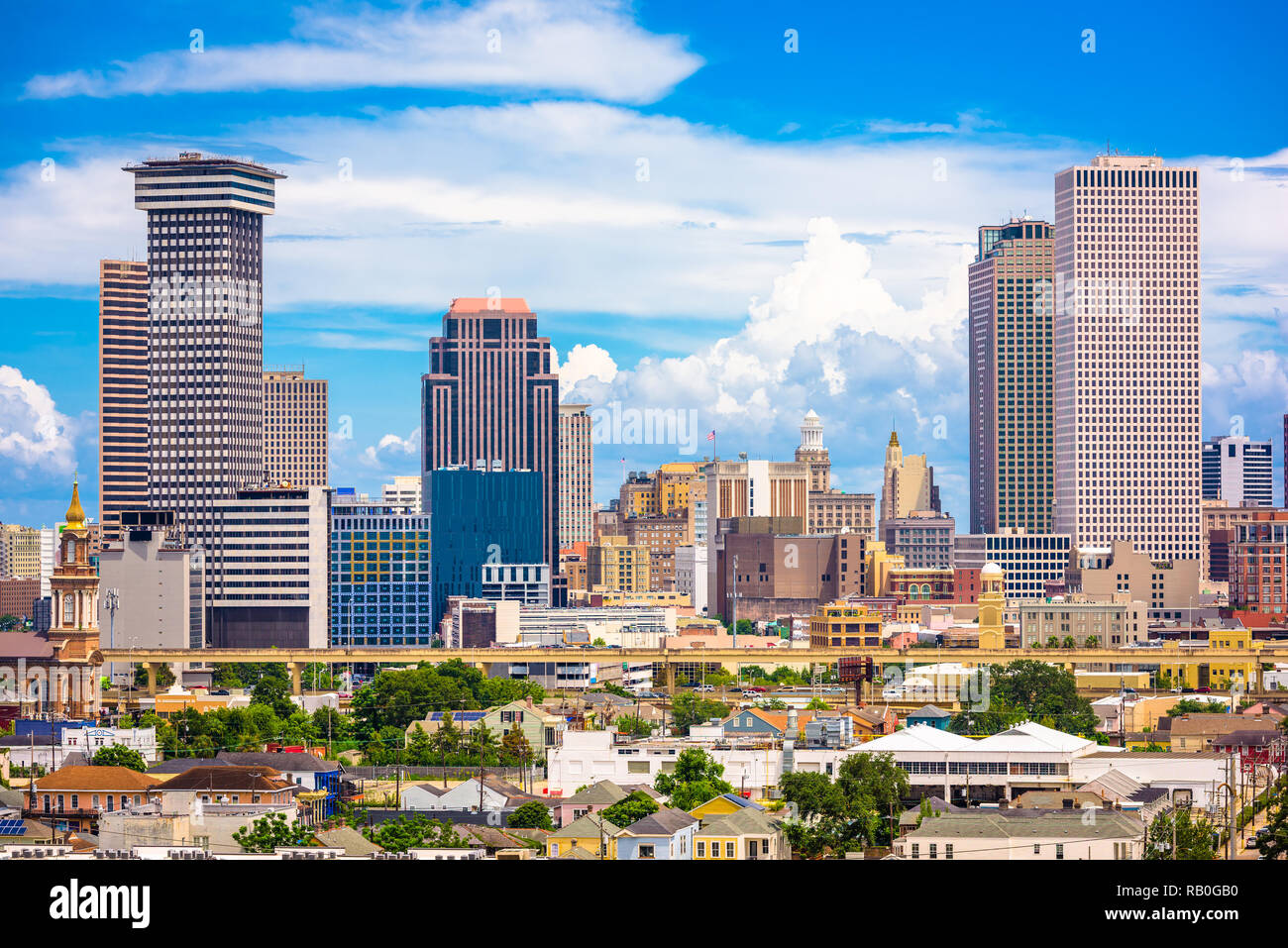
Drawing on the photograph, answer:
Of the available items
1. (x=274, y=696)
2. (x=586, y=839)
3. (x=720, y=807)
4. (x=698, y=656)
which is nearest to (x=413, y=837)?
(x=586, y=839)

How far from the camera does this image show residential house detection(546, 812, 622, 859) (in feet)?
108

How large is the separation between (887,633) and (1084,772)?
7491 cm

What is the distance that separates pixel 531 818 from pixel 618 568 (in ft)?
480

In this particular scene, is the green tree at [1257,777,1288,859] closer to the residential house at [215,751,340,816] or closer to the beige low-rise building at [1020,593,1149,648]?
the residential house at [215,751,340,816]

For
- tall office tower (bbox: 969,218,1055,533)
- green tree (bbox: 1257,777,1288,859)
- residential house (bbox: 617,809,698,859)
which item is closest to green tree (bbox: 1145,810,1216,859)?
green tree (bbox: 1257,777,1288,859)

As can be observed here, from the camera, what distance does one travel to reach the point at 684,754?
1721 inches

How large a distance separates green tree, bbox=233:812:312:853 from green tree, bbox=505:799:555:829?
5.03 m

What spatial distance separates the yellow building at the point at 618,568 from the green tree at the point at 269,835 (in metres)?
148

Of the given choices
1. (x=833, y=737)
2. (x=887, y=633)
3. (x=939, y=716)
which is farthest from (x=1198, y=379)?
(x=833, y=737)

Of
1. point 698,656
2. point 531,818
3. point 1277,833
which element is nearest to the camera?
point 1277,833

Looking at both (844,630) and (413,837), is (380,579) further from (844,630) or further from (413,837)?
(413,837)

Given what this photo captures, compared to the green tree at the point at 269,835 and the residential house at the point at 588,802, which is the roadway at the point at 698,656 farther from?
the green tree at the point at 269,835

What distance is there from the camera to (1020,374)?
18212cm
